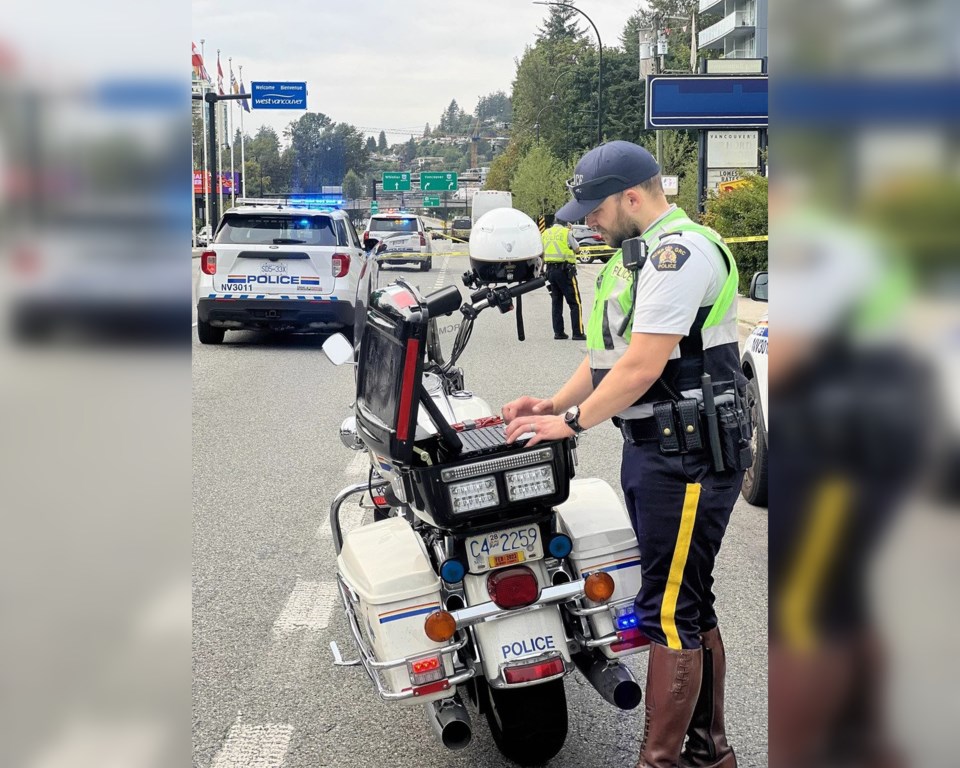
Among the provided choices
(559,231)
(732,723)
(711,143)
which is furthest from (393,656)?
(711,143)

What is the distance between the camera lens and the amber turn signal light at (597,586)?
332 cm

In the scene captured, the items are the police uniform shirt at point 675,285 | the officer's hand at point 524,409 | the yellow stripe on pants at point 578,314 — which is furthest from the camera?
the yellow stripe on pants at point 578,314

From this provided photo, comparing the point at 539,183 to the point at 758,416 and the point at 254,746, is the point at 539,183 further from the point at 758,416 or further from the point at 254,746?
the point at 254,746

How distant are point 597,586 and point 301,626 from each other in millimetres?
1943

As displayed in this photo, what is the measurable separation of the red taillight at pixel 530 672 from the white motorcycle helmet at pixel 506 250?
49.9 inches

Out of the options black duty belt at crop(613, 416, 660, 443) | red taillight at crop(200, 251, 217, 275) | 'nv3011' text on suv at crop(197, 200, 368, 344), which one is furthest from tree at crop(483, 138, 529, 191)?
black duty belt at crop(613, 416, 660, 443)

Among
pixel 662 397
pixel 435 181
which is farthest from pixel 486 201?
pixel 662 397

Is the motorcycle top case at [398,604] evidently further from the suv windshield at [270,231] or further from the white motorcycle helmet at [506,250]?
the suv windshield at [270,231]

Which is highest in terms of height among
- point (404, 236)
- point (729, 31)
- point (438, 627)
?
point (729, 31)

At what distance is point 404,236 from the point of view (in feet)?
121
